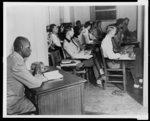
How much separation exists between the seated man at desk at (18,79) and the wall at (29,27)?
59cm

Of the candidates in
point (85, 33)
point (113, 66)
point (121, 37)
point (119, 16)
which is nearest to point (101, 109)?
point (113, 66)

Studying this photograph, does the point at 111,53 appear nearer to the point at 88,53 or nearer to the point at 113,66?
the point at 113,66

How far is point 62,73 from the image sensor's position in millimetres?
2885

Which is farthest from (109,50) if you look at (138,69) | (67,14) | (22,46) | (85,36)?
(67,14)

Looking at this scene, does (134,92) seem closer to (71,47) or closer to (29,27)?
(71,47)

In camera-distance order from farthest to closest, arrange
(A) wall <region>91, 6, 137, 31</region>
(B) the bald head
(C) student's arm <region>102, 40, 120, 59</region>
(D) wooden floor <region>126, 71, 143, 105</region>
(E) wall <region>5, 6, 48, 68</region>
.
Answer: (A) wall <region>91, 6, 137, 31</region> < (C) student's arm <region>102, 40, 120, 59</region> < (D) wooden floor <region>126, 71, 143, 105</region> < (E) wall <region>5, 6, 48, 68</region> < (B) the bald head

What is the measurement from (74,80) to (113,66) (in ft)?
5.83

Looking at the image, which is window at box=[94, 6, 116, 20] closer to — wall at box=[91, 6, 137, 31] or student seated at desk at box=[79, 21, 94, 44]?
wall at box=[91, 6, 137, 31]

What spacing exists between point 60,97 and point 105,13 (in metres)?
6.78

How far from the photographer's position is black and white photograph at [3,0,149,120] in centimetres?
244

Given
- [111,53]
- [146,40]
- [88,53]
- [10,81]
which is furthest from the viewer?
[88,53]

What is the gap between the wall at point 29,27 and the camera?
10.2 ft

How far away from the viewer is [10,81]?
8.18 feet

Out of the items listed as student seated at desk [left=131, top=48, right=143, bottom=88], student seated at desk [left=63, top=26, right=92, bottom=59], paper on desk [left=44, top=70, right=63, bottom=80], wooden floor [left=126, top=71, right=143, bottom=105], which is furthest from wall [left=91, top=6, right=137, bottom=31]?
paper on desk [left=44, top=70, right=63, bottom=80]
